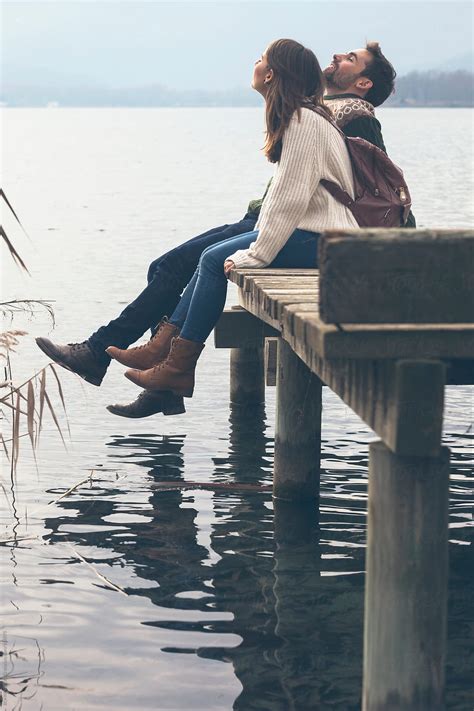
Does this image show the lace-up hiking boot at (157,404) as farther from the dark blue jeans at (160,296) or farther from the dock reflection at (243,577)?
the dock reflection at (243,577)

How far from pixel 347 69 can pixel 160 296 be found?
169cm

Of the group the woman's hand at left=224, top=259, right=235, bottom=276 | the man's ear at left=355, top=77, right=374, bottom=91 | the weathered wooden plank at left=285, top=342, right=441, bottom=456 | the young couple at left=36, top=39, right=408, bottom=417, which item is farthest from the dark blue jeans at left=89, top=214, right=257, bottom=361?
the weathered wooden plank at left=285, top=342, right=441, bottom=456

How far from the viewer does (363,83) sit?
8.07 m

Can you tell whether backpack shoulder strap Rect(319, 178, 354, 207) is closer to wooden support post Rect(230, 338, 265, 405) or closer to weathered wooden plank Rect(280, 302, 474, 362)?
weathered wooden plank Rect(280, 302, 474, 362)

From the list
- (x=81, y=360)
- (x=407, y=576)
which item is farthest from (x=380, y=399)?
(x=81, y=360)

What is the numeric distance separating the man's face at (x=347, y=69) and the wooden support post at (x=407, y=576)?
13.0ft

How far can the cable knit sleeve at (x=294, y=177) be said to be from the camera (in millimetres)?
7121

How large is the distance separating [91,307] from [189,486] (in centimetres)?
951

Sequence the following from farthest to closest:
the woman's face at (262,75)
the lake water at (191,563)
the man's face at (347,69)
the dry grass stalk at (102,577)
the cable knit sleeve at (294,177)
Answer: the man's face at (347,69), the woman's face at (262,75), the cable knit sleeve at (294,177), the dry grass stalk at (102,577), the lake water at (191,563)

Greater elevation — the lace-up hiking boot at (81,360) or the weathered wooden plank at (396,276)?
the weathered wooden plank at (396,276)

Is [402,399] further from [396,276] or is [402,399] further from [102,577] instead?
[102,577]

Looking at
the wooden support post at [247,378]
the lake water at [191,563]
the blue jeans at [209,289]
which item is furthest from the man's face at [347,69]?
the wooden support post at [247,378]

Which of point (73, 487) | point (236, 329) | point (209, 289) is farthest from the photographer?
point (236, 329)

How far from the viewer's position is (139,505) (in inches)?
333
